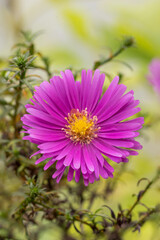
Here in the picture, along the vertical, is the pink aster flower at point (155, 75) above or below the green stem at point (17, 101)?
above

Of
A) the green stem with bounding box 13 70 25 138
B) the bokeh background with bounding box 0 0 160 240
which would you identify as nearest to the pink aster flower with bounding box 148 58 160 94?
the bokeh background with bounding box 0 0 160 240

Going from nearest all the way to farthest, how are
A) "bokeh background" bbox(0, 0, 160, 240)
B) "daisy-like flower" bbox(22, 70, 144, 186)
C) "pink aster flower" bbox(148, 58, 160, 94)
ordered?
"daisy-like flower" bbox(22, 70, 144, 186) → "pink aster flower" bbox(148, 58, 160, 94) → "bokeh background" bbox(0, 0, 160, 240)

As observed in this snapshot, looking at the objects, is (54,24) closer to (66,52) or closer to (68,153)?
(66,52)

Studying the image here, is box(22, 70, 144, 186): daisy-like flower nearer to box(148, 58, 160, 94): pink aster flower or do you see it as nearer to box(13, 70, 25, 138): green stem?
box(13, 70, 25, 138): green stem

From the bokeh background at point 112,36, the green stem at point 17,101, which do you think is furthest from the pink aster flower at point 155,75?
the green stem at point 17,101

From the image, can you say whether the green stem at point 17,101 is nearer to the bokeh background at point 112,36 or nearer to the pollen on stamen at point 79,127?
the pollen on stamen at point 79,127

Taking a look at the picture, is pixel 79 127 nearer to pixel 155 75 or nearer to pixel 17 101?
pixel 17 101

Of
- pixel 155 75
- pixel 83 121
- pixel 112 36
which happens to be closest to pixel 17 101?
pixel 83 121

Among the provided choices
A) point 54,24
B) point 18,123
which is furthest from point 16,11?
point 18,123
